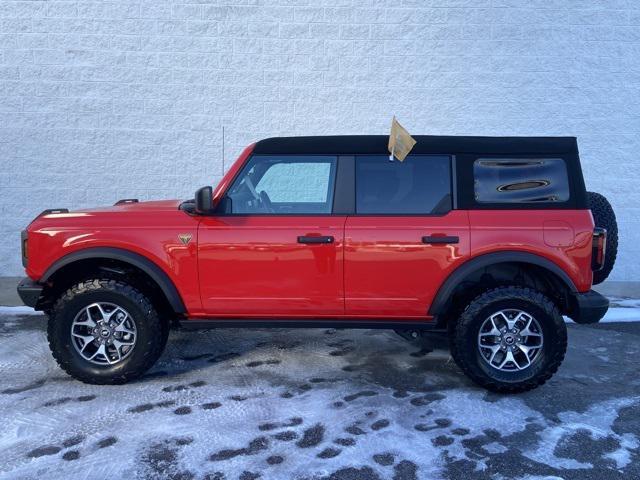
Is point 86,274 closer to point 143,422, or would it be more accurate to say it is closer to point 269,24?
point 143,422

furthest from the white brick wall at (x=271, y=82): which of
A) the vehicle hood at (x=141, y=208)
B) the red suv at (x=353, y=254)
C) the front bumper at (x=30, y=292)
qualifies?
the front bumper at (x=30, y=292)

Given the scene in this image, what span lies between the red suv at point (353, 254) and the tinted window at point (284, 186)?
0.01 meters

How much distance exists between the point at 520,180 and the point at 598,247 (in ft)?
2.35

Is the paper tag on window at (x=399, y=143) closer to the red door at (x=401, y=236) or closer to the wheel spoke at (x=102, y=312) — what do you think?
the red door at (x=401, y=236)

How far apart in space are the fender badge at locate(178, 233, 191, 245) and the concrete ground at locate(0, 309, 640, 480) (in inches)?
42.6

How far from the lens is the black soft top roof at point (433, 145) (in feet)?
12.1

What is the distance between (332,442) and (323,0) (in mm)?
5721

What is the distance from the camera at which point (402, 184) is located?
146 inches

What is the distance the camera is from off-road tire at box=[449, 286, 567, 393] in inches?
140

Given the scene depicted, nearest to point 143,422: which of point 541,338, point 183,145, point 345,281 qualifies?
point 345,281

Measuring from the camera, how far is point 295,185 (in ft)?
12.6

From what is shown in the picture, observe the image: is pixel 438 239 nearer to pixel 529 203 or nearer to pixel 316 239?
pixel 529 203

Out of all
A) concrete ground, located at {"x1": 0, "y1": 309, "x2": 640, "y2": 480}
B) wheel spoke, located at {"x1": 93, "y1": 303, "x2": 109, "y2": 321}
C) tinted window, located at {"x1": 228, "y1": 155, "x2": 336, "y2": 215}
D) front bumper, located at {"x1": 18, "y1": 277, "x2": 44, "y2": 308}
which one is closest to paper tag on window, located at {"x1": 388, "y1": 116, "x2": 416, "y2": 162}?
tinted window, located at {"x1": 228, "y1": 155, "x2": 336, "y2": 215}

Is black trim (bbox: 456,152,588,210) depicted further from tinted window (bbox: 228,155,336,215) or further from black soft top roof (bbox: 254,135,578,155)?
tinted window (bbox: 228,155,336,215)
